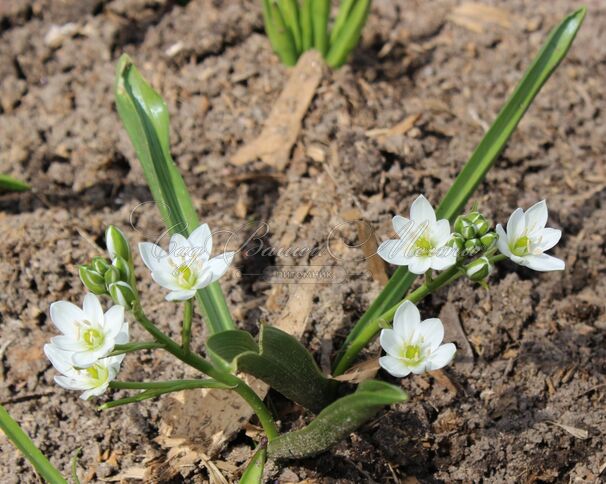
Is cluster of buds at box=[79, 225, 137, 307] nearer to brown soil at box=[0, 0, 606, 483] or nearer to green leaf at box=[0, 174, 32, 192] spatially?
brown soil at box=[0, 0, 606, 483]

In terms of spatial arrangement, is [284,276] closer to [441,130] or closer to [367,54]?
[441,130]

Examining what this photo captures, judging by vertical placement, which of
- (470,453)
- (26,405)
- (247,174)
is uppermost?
(247,174)

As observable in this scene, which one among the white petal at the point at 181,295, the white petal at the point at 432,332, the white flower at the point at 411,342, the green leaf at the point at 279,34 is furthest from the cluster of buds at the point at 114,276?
the green leaf at the point at 279,34

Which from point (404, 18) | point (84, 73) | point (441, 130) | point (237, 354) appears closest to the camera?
point (237, 354)

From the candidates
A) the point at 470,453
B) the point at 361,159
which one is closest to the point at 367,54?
the point at 361,159

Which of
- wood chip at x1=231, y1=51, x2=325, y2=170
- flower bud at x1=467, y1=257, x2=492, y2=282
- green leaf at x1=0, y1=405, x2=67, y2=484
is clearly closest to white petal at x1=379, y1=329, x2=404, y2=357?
flower bud at x1=467, y1=257, x2=492, y2=282

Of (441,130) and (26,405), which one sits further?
(441,130)
